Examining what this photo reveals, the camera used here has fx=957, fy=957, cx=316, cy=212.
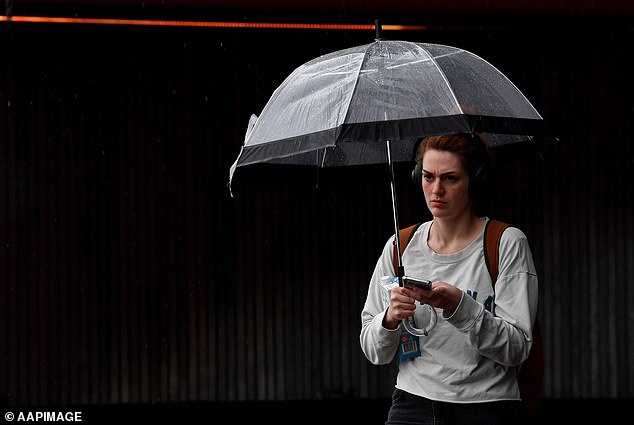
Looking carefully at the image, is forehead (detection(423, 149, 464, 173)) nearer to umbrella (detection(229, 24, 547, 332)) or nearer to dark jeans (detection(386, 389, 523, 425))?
umbrella (detection(229, 24, 547, 332))

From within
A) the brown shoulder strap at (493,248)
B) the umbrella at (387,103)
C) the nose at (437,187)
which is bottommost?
the brown shoulder strap at (493,248)

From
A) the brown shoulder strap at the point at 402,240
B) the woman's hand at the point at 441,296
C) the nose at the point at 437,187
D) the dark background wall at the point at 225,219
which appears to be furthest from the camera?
the dark background wall at the point at 225,219

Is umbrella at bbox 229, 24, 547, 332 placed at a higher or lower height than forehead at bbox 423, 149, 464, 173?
higher

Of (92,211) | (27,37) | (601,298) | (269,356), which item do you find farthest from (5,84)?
(601,298)

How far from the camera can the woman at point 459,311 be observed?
308 cm

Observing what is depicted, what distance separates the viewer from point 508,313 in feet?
10.3

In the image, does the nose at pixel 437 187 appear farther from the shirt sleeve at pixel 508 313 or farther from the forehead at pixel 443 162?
the shirt sleeve at pixel 508 313

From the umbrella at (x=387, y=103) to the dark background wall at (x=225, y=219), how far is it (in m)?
4.61

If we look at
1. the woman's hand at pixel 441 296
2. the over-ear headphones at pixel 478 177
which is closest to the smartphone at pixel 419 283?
the woman's hand at pixel 441 296

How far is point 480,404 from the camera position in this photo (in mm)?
3156

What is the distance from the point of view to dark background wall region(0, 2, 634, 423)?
8172mm

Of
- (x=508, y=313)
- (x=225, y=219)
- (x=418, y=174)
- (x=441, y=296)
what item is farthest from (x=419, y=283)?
(x=225, y=219)

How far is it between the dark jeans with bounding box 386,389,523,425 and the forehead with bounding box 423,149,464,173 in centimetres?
78

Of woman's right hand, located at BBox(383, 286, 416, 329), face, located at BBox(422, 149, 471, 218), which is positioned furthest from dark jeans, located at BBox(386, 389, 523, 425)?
face, located at BBox(422, 149, 471, 218)
